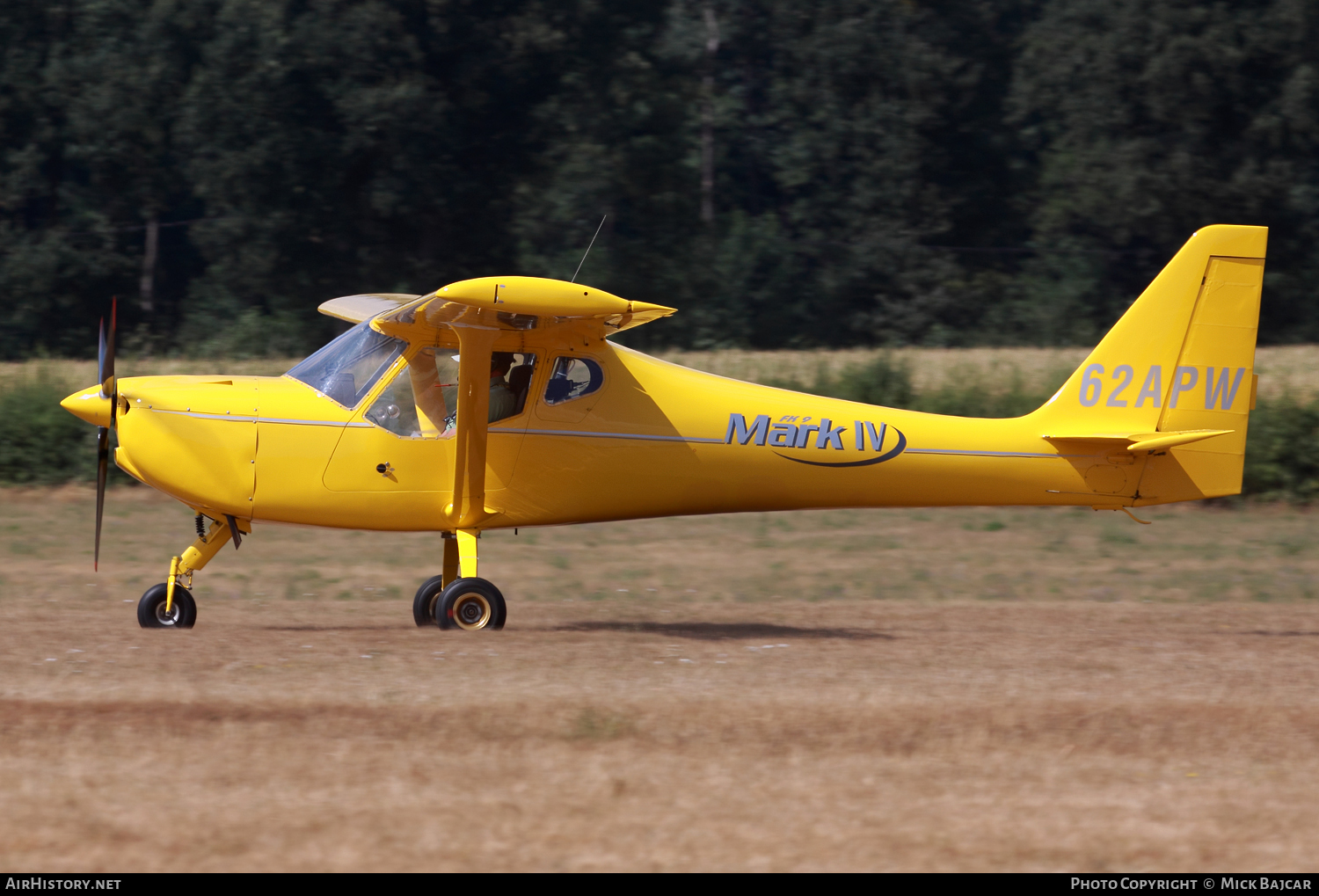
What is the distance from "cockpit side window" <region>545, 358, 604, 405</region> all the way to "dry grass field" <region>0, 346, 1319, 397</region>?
13.8 metres

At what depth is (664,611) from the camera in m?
12.8

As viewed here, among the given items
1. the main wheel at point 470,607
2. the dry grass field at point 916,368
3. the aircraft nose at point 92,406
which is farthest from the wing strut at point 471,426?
the dry grass field at point 916,368

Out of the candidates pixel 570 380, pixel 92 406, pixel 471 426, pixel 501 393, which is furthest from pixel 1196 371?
pixel 92 406

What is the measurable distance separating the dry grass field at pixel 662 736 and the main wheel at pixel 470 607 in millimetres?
214

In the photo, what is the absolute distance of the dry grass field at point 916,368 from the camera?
24516mm

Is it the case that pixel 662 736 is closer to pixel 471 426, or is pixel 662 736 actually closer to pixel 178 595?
pixel 471 426

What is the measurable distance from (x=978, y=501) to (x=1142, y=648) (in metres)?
1.63

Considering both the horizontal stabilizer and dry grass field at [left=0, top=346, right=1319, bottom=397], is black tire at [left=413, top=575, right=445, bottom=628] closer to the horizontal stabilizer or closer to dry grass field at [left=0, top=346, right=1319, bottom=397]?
the horizontal stabilizer

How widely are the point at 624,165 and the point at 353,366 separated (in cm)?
3012

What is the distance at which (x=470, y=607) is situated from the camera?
34.4 feet

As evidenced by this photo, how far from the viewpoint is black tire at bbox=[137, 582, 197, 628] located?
10.5 m

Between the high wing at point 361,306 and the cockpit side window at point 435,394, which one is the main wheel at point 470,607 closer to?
the cockpit side window at point 435,394

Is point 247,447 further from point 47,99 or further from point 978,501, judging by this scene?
point 47,99

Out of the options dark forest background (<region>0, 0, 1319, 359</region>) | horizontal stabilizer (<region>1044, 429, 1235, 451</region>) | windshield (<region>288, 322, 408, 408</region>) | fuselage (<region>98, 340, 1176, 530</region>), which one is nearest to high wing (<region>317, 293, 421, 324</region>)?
windshield (<region>288, 322, 408, 408</region>)
